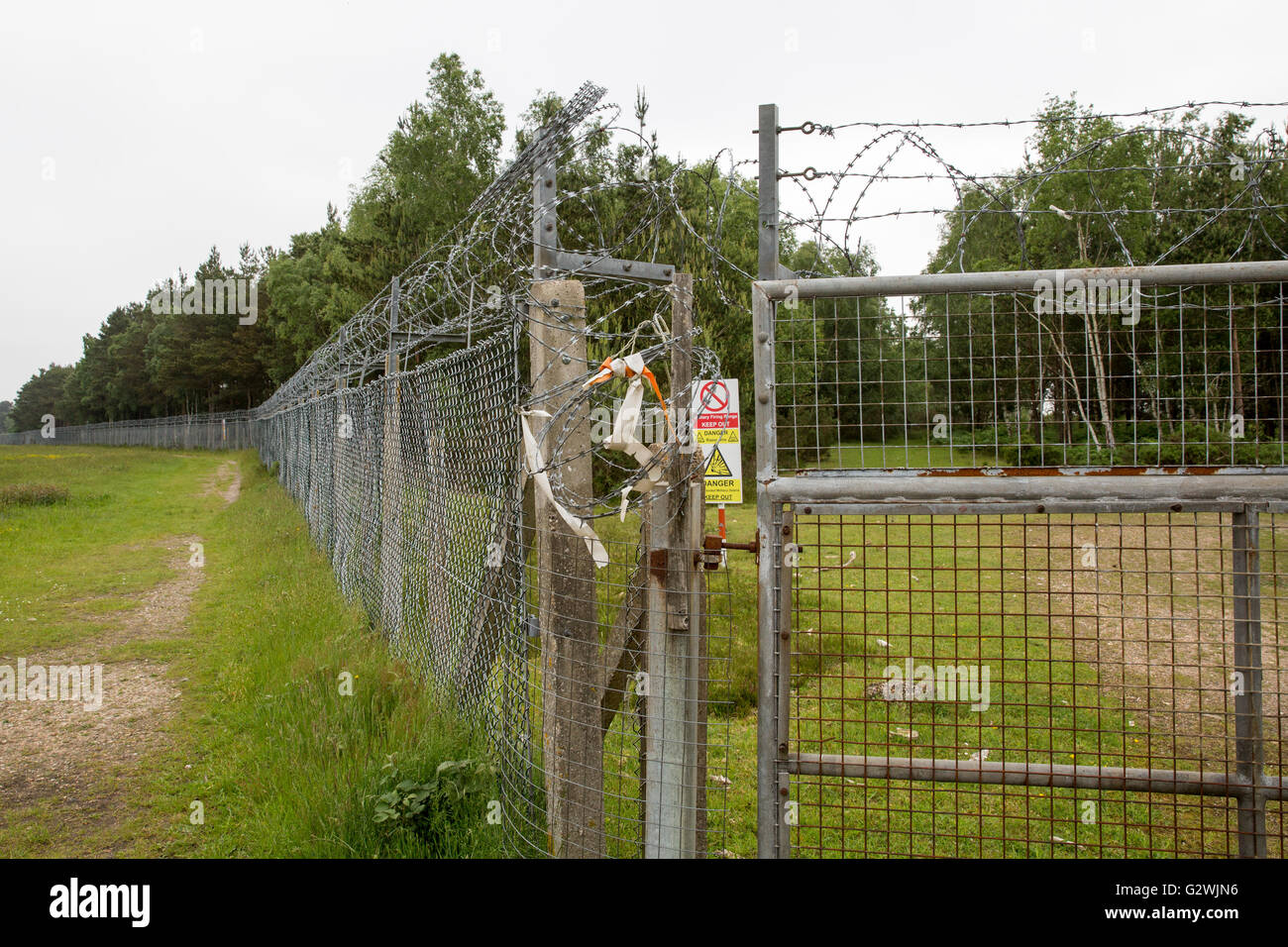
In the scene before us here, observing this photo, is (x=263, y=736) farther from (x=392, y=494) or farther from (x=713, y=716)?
(x=713, y=716)

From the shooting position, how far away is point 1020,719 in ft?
20.5

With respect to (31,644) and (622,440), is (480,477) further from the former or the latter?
(31,644)

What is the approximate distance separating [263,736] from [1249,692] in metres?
4.84

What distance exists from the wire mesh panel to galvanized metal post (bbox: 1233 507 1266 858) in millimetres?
27

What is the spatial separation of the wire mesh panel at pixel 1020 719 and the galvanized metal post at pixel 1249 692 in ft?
0.09

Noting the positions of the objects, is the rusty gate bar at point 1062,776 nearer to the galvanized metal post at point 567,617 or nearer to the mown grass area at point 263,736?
the galvanized metal post at point 567,617

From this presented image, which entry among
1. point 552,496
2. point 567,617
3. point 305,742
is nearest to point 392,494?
point 305,742

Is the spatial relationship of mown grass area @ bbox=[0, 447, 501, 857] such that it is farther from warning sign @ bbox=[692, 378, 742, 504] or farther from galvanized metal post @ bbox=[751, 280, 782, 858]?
warning sign @ bbox=[692, 378, 742, 504]

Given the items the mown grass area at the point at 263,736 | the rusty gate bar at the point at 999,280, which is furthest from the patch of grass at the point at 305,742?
the rusty gate bar at the point at 999,280

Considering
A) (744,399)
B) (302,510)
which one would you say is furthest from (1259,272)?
(744,399)

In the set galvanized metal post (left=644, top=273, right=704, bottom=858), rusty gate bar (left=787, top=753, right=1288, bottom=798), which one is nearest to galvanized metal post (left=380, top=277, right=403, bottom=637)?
galvanized metal post (left=644, top=273, right=704, bottom=858)
